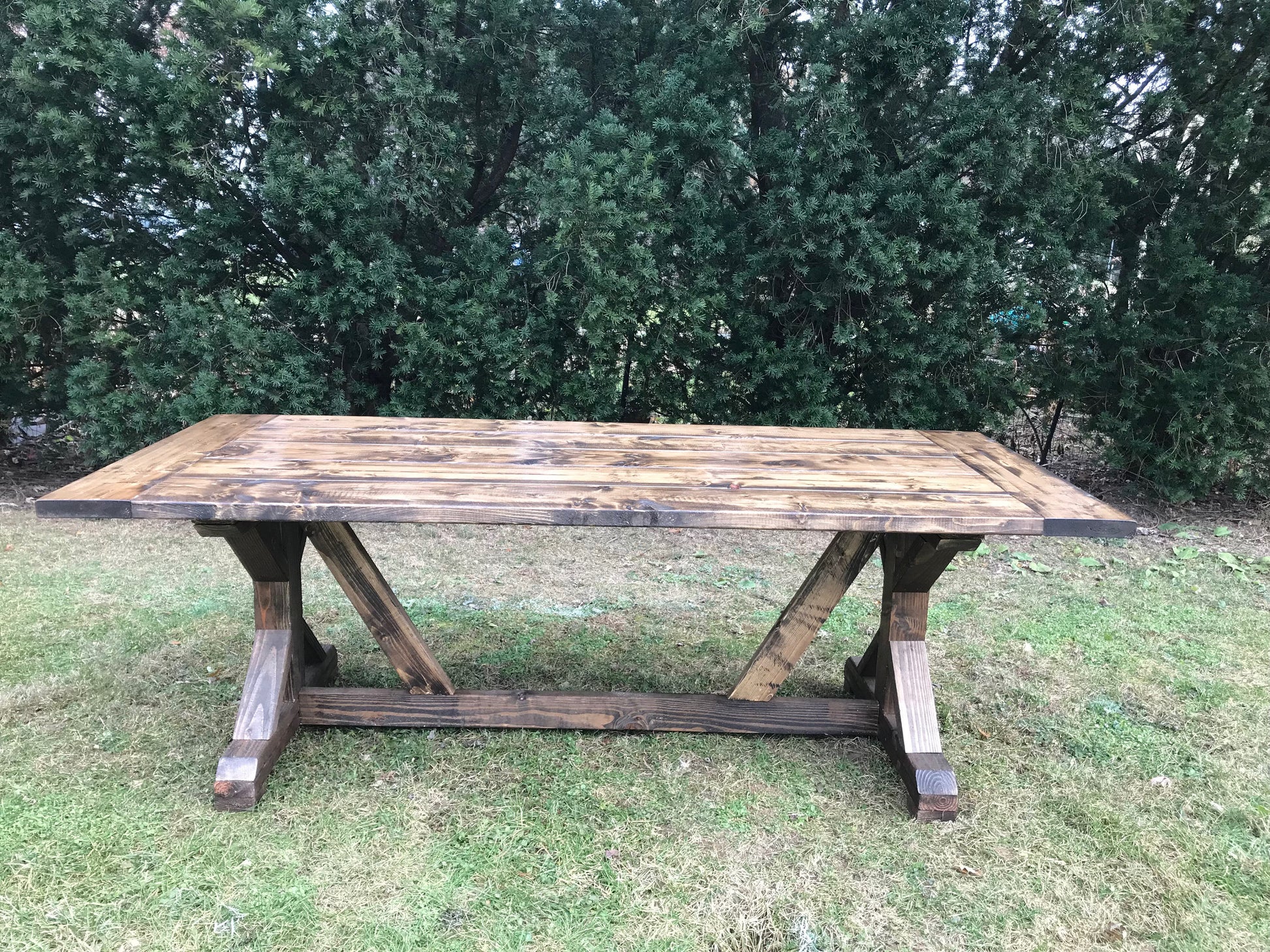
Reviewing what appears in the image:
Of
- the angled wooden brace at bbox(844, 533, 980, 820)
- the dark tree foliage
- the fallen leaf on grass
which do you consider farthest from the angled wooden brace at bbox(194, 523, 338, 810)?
the dark tree foliage

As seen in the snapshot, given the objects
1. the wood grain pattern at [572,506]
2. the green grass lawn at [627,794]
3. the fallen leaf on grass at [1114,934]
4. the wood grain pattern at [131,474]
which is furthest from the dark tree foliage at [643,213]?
the fallen leaf on grass at [1114,934]

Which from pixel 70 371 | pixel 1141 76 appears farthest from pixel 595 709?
pixel 1141 76

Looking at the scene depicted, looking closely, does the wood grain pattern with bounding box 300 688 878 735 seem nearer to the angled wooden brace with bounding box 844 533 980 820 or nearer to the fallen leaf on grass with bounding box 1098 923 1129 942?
the angled wooden brace with bounding box 844 533 980 820

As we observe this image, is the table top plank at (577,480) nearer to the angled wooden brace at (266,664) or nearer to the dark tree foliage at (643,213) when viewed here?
the angled wooden brace at (266,664)

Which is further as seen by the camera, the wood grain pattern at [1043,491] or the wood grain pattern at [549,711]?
the wood grain pattern at [549,711]

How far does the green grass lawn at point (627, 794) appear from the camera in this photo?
2025mm

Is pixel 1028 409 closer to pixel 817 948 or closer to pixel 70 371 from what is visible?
pixel 817 948

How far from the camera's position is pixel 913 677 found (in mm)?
2631

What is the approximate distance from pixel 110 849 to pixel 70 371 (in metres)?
3.62

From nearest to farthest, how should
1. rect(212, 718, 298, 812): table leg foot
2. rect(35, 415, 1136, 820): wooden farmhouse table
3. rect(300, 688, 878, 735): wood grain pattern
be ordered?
1. rect(35, 415, 1136, 820): wooden farmhouse table
2. rect(212, 718, 298, 812): table leg foot
3. rect(300, 688, 878, 735): wood grain pattern

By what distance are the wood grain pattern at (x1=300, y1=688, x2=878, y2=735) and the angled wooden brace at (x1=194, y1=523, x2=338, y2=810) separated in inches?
6.5

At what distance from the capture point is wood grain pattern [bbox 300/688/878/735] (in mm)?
2768

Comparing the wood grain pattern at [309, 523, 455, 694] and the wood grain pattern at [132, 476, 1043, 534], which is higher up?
the wood grain pattern at [132, 476, 1043, 534]

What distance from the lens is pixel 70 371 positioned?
4.88m
